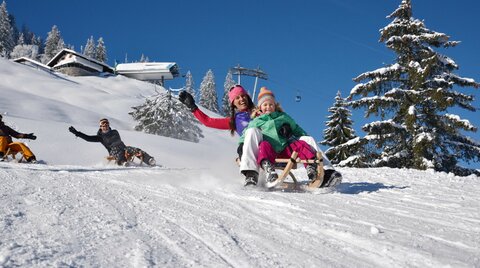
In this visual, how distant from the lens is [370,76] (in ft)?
47.5

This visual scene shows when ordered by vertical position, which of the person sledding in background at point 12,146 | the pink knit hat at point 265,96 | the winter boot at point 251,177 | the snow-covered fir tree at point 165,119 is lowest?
the person sledding in background at point 12,146

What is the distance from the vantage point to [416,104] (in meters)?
14.1

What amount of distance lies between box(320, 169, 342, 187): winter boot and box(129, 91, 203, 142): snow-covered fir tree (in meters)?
27.5

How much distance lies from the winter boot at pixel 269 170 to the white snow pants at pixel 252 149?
11 cm

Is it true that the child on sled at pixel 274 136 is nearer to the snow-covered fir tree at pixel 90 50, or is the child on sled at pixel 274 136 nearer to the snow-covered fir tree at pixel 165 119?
the snow-covered fir tree at pixel 165 119

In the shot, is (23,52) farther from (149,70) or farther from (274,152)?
(274,152)

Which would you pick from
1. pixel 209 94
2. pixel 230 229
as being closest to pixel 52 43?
pixel 209 94

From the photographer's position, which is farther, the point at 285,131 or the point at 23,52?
the point at 23,52

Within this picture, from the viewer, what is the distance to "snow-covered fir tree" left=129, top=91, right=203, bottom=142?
102 feet

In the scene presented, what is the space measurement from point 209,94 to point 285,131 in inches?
2737

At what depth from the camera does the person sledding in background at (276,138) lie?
4.52 m

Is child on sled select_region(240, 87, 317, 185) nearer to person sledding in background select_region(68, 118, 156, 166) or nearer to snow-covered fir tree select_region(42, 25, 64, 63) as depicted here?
person sledding in background select_region(68, 118, 156, 166)

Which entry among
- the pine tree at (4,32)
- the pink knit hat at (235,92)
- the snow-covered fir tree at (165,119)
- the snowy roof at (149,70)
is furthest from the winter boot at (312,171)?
the pine tree at (4,32)

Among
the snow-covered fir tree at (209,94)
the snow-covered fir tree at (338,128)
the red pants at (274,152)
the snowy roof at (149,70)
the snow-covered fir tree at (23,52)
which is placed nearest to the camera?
the red pants at (274,152)
